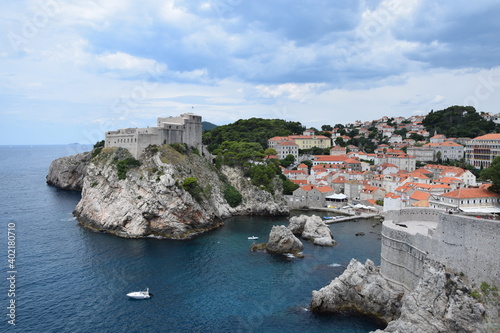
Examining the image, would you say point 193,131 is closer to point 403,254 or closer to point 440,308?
point 403,254

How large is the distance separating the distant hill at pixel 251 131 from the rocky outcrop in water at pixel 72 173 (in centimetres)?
2575

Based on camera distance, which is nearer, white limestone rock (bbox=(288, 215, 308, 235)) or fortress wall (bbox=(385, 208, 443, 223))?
fortress wall (bbox=(385, 208, 443, 223))

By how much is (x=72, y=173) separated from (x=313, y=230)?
5596cm

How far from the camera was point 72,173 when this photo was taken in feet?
237

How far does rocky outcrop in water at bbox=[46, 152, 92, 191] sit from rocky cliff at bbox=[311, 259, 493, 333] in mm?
63191

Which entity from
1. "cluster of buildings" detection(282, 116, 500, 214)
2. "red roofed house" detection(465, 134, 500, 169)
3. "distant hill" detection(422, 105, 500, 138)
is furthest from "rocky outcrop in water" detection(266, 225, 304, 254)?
"distant hill" detection(422, 105, 500, 138)

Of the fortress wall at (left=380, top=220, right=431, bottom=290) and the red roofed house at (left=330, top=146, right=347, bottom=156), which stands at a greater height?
the red roofed house at (left=330, top=146, right=347, bottom=156)

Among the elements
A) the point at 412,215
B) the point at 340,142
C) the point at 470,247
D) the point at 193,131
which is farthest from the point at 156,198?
the point at 340,142

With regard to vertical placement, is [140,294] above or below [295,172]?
below

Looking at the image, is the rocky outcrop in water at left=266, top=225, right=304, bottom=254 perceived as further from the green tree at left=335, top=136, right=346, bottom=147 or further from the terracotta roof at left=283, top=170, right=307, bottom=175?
the green tree at left=335, top=136, right=346, bottom=147

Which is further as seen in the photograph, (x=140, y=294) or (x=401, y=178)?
(x=401, y=178)

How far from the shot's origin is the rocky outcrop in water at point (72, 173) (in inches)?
2817

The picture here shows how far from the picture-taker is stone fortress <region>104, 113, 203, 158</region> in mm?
47781

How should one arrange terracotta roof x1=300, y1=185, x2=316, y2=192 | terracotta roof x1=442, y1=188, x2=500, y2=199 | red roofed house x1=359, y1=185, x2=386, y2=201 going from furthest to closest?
1. terracotta roof x1=300, y1=185, x2=316, y2=192
2. red roofed house x1=359, y1=185, x2=386, y2=201
3. terracotta roof x1=442, y1=188, x2=500, y2=199
